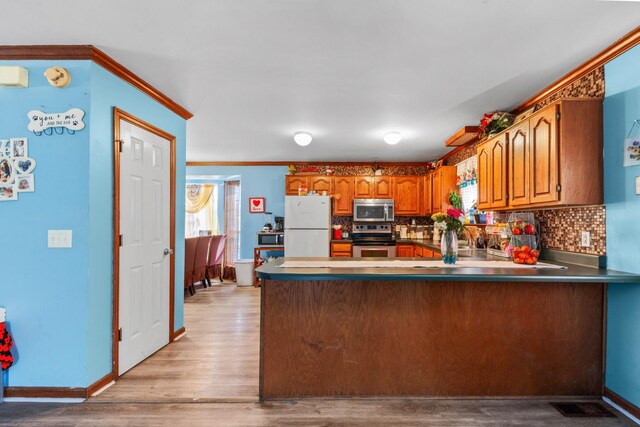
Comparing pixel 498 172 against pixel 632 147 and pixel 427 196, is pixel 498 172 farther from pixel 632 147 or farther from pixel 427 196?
pixel 427 196

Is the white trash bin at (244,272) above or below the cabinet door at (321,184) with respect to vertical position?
below

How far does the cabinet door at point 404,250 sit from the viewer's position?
5477 millimetres

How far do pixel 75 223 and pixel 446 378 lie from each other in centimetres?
263

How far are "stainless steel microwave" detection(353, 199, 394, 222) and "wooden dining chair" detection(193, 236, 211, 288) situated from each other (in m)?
2.52

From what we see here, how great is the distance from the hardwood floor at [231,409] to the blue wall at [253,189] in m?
3.94

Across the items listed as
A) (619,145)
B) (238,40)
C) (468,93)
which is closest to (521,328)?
(619,145)

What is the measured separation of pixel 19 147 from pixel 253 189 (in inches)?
175

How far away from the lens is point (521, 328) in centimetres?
233

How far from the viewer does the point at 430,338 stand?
7.70 ft

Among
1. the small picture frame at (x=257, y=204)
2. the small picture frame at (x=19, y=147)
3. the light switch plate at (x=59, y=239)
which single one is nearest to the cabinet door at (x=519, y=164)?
the light switch plate at (x=59, y=239)

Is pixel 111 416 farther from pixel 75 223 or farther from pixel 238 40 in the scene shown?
pixel 238 40

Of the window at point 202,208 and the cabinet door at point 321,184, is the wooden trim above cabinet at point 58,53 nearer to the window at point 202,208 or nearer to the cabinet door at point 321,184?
the cabinet door at point 321,184

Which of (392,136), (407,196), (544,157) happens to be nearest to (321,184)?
(407,196)

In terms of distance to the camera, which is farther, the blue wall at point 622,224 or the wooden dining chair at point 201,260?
the wooden dining chair at point 201,260
